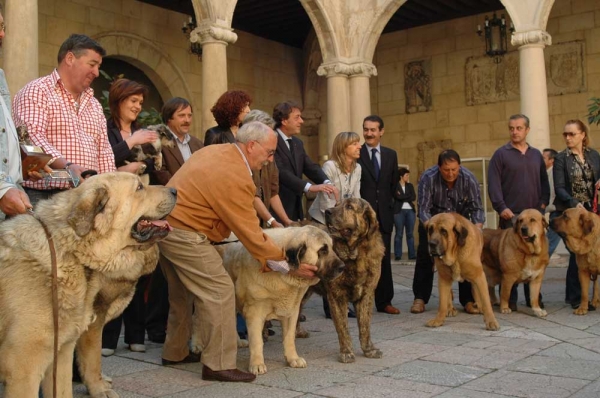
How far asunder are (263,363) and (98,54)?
8.04 feet

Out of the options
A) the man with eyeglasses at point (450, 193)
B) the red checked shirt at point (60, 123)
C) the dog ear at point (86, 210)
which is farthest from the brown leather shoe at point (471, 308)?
the dog ear at point (86, 210)

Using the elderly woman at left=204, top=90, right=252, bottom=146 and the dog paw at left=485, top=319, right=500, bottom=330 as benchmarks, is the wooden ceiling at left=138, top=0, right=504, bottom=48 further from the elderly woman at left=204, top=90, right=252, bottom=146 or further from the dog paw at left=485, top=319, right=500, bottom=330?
the dog paw at left=485, top=319, right=500, bottom=330

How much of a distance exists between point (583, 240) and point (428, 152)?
12.3 m

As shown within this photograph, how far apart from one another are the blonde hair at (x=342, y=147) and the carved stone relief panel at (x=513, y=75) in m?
12.4

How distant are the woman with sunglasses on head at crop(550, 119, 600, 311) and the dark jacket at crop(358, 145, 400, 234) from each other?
205 cm

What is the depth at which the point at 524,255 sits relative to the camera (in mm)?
7578

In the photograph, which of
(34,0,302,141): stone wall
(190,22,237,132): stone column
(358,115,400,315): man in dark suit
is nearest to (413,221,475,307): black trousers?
(358,115,400,315): man in dark suit

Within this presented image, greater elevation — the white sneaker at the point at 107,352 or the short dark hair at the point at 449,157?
the short dark hair at the point at 449,157

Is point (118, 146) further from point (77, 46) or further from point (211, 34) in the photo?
point (211, 34)

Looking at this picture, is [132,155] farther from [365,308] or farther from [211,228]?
[365,308]

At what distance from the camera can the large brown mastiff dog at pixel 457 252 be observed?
688cm

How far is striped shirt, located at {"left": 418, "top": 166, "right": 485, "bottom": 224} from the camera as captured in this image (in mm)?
7844

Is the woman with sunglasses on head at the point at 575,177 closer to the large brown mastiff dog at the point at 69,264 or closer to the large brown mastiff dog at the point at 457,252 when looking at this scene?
the large brown mastiff dog at the point at 457,252

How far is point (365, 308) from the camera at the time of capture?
5.67 metres
